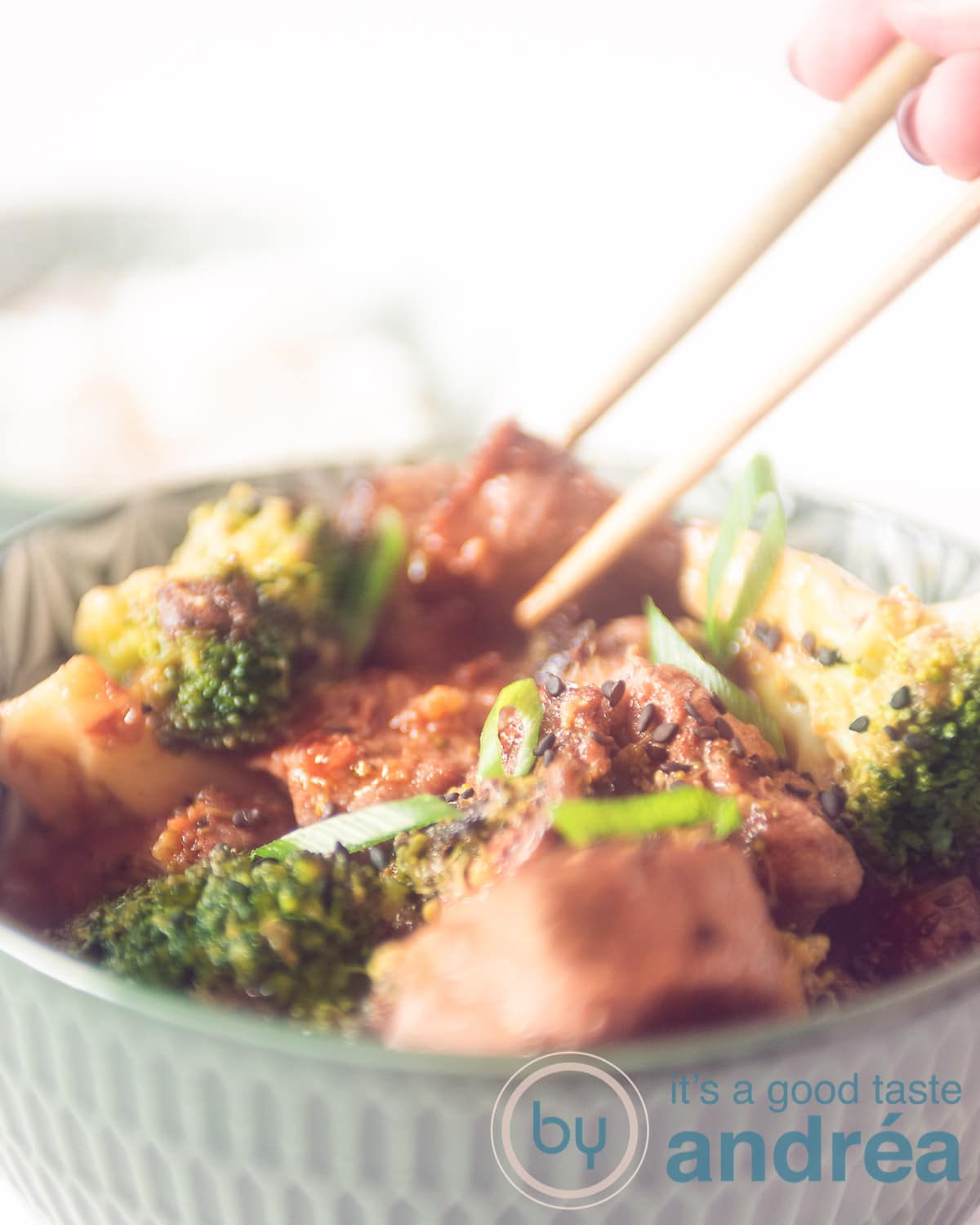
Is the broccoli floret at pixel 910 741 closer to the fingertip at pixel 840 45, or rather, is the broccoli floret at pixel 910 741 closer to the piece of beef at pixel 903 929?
the piece of beef at pixel 903 929

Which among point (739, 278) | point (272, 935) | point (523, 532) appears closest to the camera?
point (272, 935)

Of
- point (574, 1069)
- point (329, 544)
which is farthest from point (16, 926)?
point (329, 544)

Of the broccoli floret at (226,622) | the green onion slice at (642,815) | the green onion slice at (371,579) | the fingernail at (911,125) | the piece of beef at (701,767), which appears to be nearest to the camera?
the green onion slice at (642,815)

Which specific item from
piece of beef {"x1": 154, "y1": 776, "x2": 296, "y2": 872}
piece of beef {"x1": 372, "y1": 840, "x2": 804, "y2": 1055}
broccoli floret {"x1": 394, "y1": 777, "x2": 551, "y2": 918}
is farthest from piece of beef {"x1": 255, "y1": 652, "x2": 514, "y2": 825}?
piece of beef {"x1": 372, "y1": 840, "x2": 804, "y2": 1055}

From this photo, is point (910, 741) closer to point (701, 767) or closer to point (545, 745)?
point (701, 767)

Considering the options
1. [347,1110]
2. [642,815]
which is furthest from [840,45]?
[347,1110]

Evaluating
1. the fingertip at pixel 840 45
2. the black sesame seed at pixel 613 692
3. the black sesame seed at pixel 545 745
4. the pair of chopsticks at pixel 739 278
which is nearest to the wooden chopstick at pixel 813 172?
the pair of chopsticks at pixel 739 278
